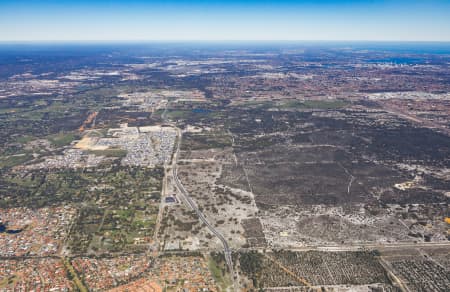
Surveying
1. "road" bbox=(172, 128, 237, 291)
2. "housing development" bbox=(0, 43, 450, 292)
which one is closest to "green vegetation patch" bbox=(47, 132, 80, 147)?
"housing development" bbox=(0, 43, 450, 292)

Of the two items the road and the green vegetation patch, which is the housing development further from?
the green vegetation patch

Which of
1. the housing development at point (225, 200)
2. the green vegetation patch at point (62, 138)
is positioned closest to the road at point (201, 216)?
the housing development at point (225, 200)

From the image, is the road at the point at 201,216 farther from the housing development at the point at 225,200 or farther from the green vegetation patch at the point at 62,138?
the green vegetation patch at the point at 62,138

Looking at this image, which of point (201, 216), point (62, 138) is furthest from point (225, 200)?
point (62, 138)

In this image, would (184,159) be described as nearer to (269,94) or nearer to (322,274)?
(322,274)

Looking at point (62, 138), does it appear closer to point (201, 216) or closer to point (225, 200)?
point (225, 200)

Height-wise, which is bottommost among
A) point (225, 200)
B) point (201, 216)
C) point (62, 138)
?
point (201, 216)

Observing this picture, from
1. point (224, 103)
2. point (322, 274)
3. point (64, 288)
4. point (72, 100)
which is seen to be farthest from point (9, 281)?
point (72, 100)

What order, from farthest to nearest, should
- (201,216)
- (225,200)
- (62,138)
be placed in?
(62,138), (225,200), (201,216)
